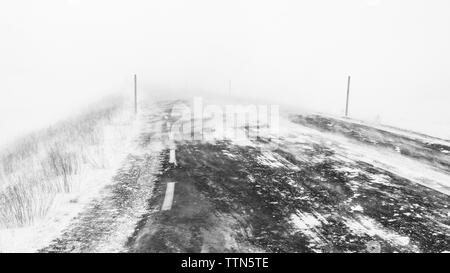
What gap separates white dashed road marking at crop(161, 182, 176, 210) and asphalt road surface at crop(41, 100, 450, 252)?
0.02 meters

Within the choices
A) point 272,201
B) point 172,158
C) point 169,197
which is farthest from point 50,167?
point 272,201

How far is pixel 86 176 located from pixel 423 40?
68569 mm

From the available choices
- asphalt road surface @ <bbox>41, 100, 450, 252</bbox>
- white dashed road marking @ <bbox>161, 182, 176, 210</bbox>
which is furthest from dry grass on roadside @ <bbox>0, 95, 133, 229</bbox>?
white dashed road marking @ <bbox>161, 182, 176, 210</bbox>

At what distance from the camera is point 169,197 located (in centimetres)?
631

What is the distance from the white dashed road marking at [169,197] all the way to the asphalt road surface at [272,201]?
0.06 feet

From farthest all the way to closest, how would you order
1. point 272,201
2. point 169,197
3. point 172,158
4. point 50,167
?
point 172,158
point 50,167
point 169,197
point 272,201

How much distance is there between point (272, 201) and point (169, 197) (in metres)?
1.62

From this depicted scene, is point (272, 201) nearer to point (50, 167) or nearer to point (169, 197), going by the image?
point (169, 197)

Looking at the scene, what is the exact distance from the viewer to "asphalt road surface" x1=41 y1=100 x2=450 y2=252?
4645mm

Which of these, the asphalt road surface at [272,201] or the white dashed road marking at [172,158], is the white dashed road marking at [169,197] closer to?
the asphalt road surface at [272,201]

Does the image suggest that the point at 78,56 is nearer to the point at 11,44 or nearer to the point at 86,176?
the point at 11,44

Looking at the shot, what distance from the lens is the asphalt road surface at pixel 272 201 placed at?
464 centimetres

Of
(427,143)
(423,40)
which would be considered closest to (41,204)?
(427,143)

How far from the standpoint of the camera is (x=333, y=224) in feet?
16.8
